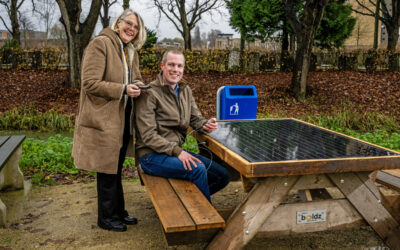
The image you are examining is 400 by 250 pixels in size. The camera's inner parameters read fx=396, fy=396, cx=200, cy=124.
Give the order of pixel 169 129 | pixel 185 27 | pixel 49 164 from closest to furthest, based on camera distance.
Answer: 1. pixel 169 129
2. pixel 49 164
3. pixel 185 27

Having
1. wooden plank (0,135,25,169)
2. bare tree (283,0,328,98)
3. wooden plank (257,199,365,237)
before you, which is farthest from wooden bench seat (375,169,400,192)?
bare tree (283,0,328,98)

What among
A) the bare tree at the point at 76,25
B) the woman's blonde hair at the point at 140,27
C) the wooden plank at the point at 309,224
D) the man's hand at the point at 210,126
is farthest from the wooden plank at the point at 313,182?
the bare tree at the point at 76,25

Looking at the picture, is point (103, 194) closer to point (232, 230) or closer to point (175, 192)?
point (175, 192)

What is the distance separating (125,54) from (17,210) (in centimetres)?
213

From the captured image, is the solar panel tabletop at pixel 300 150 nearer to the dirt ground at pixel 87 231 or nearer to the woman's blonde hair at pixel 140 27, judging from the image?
the dirt ground at pixel 87 231

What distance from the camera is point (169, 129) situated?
3447 millimetres

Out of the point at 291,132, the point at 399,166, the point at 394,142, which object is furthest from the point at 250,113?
the point at 394,142

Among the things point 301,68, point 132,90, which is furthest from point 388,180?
point 301,68

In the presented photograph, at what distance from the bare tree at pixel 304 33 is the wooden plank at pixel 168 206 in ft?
30.1

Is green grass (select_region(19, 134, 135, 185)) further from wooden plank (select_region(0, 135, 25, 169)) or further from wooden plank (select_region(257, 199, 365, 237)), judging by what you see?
wooden plank (select_region(257, 199, 365, 237))

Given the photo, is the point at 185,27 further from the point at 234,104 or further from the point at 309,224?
the point at 309,224

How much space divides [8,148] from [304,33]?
29.9ft

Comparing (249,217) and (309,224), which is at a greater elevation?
(249,217)

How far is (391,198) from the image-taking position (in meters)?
3.26
